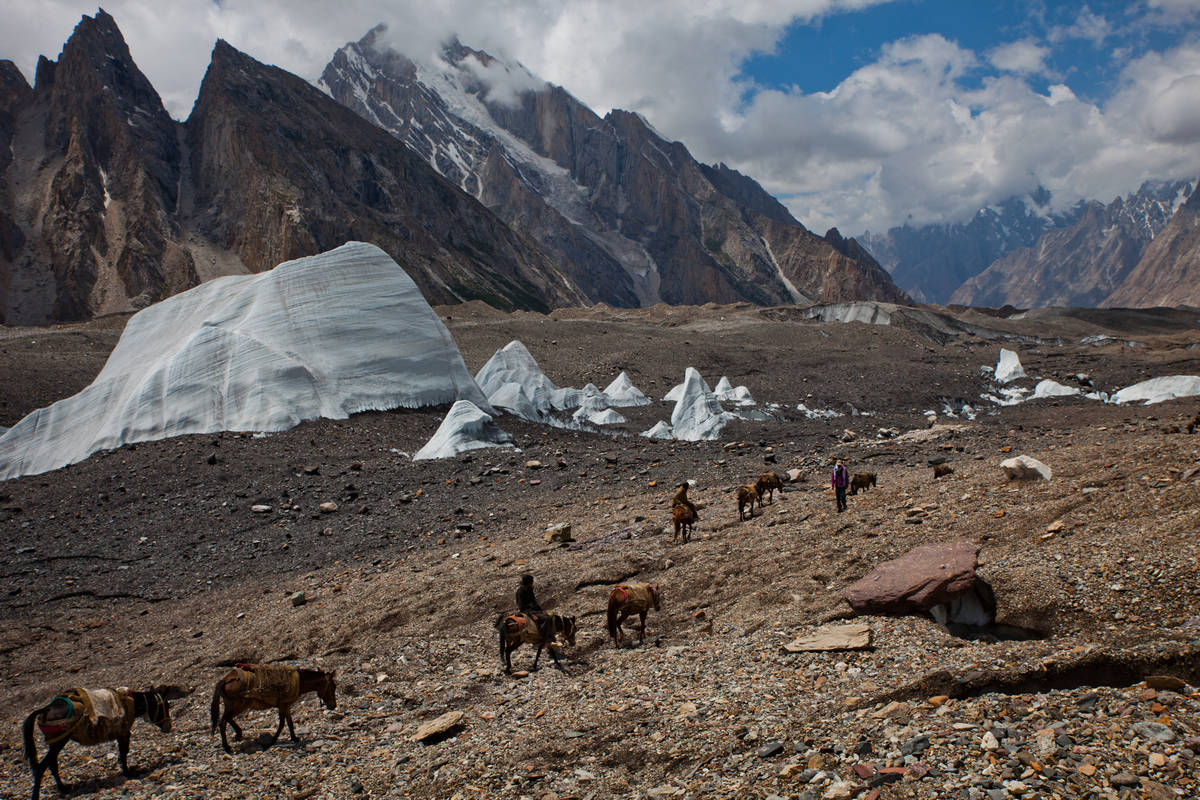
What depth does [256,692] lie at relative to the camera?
Result: 659cm

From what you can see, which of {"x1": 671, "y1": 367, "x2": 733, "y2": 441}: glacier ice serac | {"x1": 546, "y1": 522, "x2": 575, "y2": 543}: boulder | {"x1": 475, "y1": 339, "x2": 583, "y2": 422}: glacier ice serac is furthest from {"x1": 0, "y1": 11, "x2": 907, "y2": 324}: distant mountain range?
{"x1": 546, "y1": 522, "x2": 575, "y2": 543}: boulder

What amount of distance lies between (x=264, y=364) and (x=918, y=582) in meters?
20.7

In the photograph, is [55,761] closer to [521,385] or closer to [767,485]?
[767,485]

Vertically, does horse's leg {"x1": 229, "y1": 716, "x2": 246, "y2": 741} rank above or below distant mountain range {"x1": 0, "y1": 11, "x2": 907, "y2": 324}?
below

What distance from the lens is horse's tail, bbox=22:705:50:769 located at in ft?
18.7

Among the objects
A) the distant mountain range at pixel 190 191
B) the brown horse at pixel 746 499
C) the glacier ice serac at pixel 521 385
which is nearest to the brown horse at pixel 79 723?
the brown horse at pixel 746 499

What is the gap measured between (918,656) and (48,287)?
116153 millimetres

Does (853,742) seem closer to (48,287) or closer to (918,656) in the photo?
(918,656)

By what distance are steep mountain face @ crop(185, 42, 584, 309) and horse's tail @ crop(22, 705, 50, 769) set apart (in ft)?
360

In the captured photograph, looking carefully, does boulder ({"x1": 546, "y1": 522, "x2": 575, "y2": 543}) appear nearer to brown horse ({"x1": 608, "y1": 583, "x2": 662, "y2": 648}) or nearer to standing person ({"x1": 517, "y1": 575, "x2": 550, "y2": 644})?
standing person ({"x1": 517, "y1": 575, "x2": 550, "y2": 644})

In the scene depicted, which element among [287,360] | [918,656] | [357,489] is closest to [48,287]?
[287,360]

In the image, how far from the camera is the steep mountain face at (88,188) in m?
93.3

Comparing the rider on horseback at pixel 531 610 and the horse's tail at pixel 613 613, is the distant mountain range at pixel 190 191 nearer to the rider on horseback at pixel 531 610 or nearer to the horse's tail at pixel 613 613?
the rider on horseback at pixel 531 610

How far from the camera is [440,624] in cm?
976
